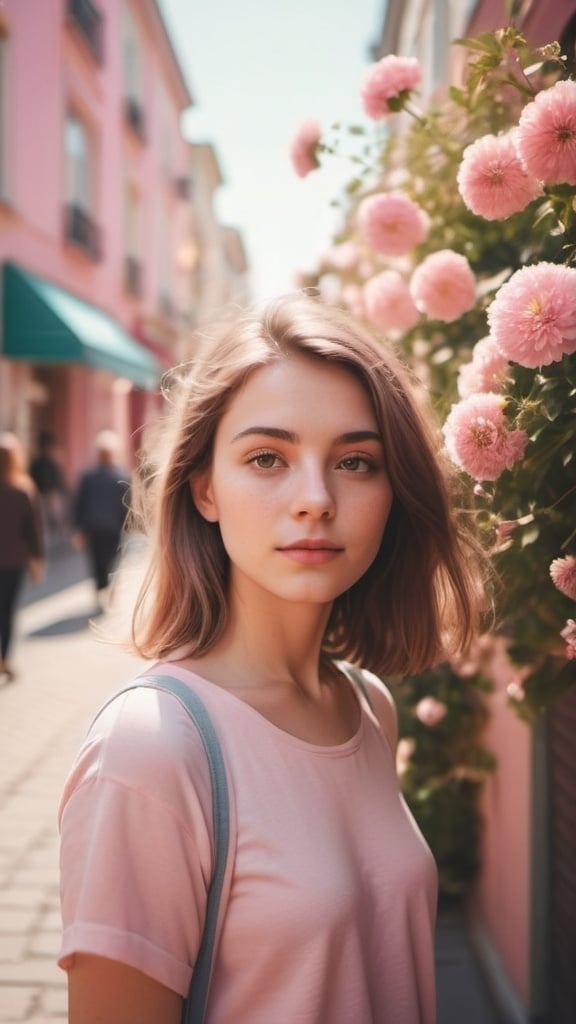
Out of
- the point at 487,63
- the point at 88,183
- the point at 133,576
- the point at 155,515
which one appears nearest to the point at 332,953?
the point at 155,515

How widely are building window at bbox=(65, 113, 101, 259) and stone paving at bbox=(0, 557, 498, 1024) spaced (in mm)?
8777

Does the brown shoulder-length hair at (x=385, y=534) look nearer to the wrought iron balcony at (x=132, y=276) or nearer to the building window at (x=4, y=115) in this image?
the building window at (x=4, y=115)

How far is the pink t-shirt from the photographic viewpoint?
1203mm

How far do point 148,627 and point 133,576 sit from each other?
35cm

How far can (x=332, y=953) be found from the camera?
4.34 ft

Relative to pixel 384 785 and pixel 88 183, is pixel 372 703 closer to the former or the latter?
pixel 384 785

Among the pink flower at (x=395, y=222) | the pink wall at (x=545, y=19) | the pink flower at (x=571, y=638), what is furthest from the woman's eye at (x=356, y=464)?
Result: the pink wall at (x=545, y=19)

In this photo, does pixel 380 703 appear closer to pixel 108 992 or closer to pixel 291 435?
pixel 291 435

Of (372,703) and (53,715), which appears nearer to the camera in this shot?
(372,703)

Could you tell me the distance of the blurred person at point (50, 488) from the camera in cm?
1444

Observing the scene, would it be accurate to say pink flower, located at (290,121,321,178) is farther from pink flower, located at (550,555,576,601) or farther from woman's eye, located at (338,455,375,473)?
pink flower, located at (550,555,576,601)

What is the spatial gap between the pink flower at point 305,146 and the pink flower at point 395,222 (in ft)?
1.20

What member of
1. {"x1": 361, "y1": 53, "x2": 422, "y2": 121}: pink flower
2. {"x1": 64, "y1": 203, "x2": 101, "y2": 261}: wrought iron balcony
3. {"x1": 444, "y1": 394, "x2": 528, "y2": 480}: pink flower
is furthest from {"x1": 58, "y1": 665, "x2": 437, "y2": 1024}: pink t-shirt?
{"x1": 64, "y1": 203, "x2": 101, "y2": 261}: wrought iron balcony

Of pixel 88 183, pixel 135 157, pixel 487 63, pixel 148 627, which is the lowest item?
pixel 148 627
